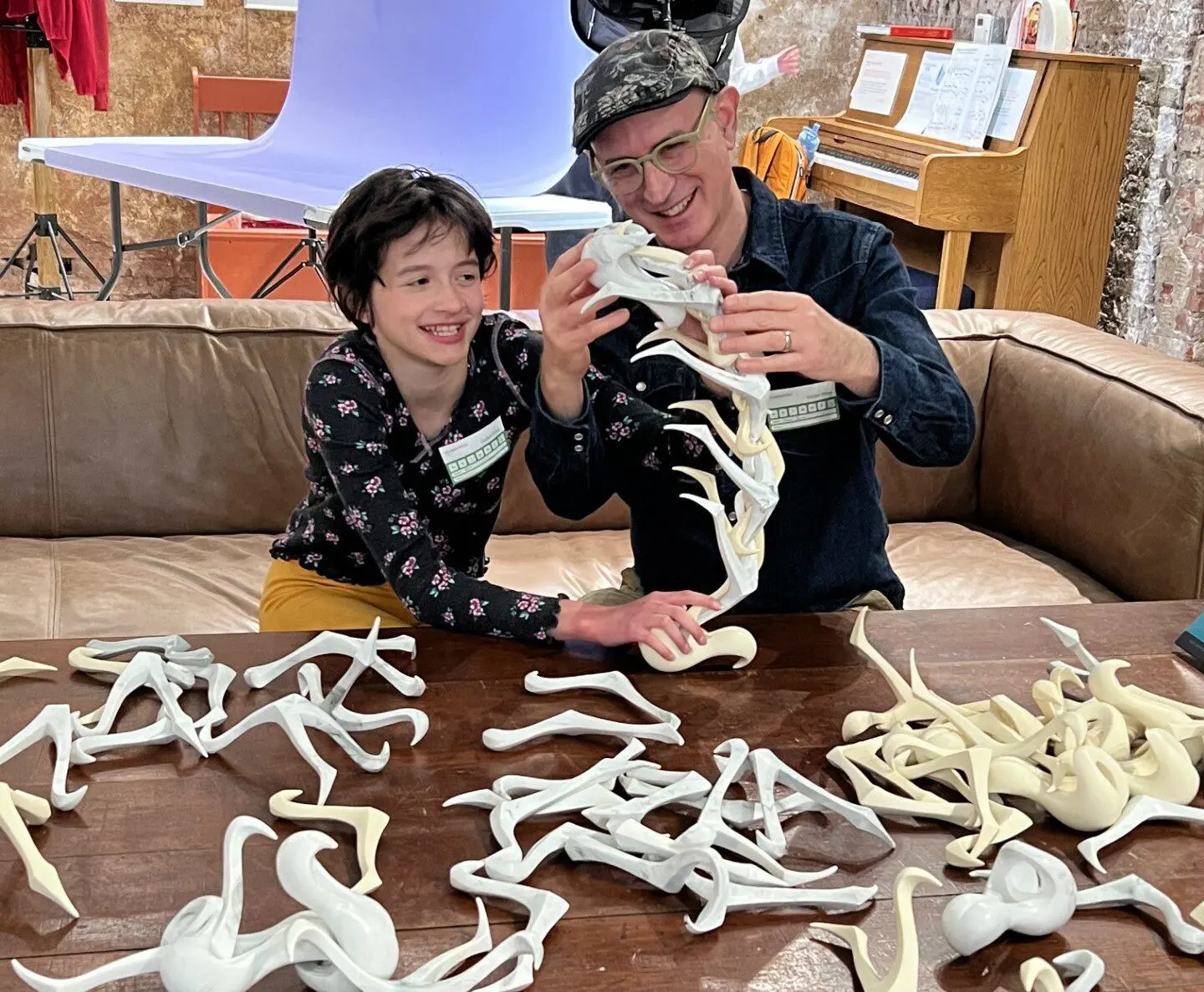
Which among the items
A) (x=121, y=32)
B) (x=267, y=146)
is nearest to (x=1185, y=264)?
(x=267, y=146)

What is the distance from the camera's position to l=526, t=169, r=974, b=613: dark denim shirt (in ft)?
4.94

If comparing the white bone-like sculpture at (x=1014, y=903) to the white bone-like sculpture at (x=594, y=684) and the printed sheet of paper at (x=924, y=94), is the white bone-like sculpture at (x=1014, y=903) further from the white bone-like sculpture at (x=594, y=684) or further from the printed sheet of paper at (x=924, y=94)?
the printed sheet of paper at (x=924, y=94)

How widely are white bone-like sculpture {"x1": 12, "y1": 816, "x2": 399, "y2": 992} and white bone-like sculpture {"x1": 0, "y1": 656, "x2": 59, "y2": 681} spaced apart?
1.46 feet

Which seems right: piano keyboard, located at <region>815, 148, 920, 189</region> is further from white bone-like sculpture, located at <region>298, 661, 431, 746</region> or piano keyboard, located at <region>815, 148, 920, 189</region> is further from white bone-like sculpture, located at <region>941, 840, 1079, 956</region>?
white bone-like sculpture, located at <region>941, 840, 1079, 956</region>

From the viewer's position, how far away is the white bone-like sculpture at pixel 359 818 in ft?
2.73

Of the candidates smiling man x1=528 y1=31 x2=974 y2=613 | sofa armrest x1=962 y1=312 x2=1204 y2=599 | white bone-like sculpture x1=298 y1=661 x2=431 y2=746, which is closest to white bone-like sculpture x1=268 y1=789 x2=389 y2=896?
white bone-like sculpture x1=298 y1=661 x2=431 y2=746

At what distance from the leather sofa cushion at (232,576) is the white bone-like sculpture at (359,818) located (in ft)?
3.61

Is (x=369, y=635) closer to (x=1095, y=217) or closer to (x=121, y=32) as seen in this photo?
(x=1095, y=217)

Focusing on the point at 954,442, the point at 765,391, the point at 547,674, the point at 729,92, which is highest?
the point at 729,92

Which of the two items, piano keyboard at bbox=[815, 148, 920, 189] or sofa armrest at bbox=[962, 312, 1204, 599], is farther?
piano keyboard at bbox=[815, 148, 920, 189]

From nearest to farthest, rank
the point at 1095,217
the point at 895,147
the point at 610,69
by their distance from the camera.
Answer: the point at 610,69 → the point at 1095,217 → the point at 895,147

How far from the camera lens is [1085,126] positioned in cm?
416

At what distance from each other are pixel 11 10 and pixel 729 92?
12.7 ft

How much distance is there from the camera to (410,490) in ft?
4.87
